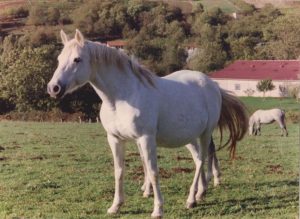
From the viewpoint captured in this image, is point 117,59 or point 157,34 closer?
point 117,59

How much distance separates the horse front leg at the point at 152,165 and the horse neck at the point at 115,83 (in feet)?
0.80

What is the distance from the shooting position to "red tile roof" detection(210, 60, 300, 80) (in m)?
2.87

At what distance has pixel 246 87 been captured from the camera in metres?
2.99

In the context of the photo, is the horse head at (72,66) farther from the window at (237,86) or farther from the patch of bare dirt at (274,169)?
the patch of bare dirt at (274,169)

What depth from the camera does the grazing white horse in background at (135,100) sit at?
2.38 m

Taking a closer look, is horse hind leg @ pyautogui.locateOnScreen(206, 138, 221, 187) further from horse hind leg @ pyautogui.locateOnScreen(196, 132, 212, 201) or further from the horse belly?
the horse belly

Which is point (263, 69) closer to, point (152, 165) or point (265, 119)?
point (265, 119)

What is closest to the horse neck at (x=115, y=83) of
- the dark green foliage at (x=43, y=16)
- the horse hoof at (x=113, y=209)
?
the horse hoof at (x=113, y=209)

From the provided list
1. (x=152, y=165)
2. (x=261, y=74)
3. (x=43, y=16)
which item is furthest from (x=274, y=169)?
(x=43, y=16)

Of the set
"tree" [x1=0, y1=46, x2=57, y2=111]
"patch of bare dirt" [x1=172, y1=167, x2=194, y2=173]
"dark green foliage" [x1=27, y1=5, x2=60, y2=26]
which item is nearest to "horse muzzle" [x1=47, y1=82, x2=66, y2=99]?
"tree" [x1=0, y1=46, x2=57, y2=111]

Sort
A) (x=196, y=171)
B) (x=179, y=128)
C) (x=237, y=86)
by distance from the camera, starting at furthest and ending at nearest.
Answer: (x=237, y=86)
(x=196, y=171)
(x=179, y=128)

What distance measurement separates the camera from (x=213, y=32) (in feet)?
9.91

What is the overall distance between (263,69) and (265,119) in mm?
295

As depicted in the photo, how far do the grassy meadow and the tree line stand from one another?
0.78 ft
